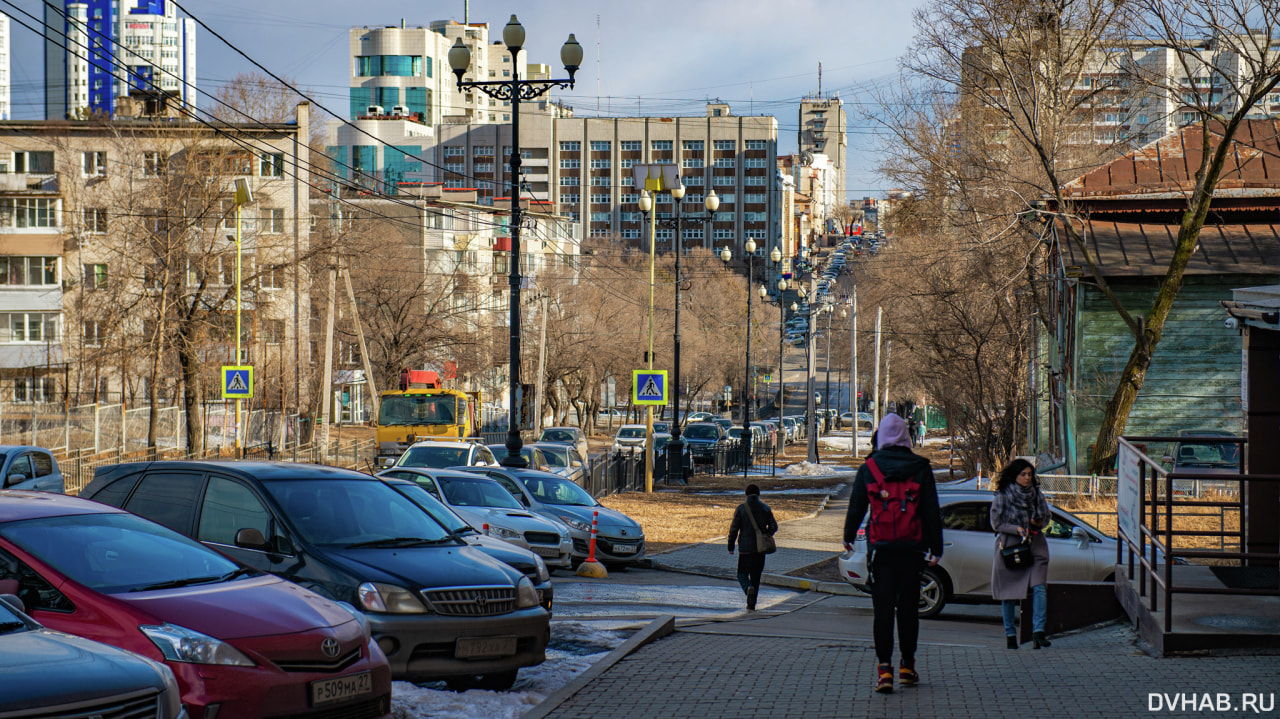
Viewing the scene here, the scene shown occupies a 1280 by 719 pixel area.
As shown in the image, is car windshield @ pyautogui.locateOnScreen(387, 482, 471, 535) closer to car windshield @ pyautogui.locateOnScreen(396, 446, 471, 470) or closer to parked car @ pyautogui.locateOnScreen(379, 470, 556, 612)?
parked car @ pyautogui.locateOnScreen(379, 470, 556, 612)

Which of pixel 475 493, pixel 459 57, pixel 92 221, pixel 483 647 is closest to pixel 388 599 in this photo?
pixel 483 647

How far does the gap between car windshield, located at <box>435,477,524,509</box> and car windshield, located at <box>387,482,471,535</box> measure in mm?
4330

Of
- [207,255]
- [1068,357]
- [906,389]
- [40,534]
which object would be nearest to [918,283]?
[1068,357]

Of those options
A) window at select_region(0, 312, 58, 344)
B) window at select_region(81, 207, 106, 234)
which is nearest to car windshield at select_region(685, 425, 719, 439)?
window at select_region(81, 207, 106, 234)

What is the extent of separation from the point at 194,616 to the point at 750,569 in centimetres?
861

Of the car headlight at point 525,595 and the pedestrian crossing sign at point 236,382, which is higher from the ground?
the pedestrian crossing sign at point 236,382

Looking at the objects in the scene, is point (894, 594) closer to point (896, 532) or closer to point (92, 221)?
point (896, 532)

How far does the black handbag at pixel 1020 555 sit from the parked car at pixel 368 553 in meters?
4.12

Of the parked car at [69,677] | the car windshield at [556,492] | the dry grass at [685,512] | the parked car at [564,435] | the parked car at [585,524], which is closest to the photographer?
the parked car at [69,677]

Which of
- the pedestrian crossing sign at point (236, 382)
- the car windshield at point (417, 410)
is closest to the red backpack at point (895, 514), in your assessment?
the car windshield at point (417, 410)

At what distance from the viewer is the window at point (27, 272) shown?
5916cm

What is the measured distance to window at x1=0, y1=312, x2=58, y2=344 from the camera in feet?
194

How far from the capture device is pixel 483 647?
8.12m

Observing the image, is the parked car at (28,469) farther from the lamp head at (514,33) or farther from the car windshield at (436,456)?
the lamp head at (514,33)
